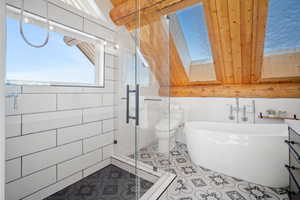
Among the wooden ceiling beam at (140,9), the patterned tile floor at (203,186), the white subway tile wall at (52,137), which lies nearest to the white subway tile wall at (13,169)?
the white subway tile wall at (52,137)

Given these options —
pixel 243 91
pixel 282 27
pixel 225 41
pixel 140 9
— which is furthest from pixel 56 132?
pixel 282 27

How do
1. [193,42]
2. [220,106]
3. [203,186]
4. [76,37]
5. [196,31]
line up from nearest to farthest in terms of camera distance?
[203,186]
[76,37]
[196,31]
[193,42]
[220,106]

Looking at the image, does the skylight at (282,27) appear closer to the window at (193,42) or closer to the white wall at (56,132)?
the window at (193,42)

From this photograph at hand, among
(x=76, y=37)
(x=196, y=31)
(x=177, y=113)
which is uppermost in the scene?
(x=196, y=31)

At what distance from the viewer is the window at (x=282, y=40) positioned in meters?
1.70

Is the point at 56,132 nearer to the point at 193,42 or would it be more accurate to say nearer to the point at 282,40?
the point at 193,42

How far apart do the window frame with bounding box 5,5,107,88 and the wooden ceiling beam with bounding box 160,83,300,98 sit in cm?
103

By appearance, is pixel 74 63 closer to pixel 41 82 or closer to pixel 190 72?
pixel 41 82

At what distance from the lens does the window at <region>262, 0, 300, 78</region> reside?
170 cm

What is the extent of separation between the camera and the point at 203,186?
164cm

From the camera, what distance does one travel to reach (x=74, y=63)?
1803 millimetres

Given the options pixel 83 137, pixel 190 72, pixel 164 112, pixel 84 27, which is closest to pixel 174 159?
pixel 164 112

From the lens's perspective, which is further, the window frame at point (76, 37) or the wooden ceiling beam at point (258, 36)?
the wooden ceiling beam at point (258, 36)

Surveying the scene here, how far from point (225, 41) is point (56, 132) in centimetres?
254
